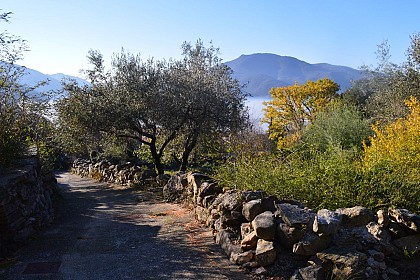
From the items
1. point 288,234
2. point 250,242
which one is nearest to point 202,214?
point 250,242

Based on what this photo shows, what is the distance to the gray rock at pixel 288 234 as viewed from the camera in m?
4.76

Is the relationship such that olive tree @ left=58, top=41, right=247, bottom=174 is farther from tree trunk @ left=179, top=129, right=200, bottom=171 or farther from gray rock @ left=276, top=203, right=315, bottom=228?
gray rock @ left=276, top=203, right=315, bottom=228

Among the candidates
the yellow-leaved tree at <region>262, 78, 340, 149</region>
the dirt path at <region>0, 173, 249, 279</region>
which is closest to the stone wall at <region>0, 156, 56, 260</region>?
the dirt path at <region>0, 173, 249, 279</region>

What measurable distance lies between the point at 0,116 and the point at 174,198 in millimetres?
4916

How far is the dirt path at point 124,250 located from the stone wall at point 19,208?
0.78 ft

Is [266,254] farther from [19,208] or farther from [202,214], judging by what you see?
[19,208]

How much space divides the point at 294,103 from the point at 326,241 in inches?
1124

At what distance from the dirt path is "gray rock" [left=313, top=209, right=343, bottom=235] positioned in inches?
47.1

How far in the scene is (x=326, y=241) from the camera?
4602mm

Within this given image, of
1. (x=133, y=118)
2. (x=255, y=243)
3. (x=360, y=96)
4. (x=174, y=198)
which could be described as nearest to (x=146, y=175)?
(x=133, y=118)

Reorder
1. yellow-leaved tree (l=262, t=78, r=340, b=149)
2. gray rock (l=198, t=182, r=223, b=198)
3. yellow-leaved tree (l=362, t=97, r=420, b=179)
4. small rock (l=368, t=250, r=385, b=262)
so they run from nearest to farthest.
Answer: small rock (l=368, t=250, r=385, b=262)
yellow-leaved tree (l=362, t=97, r=420, b=179)
gray rock (l=198, t=182, r=223, b=198)
yellow-leaved tree (l=262, t=78, r=340, b=149)

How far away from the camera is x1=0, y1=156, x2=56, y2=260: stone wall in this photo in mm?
6004

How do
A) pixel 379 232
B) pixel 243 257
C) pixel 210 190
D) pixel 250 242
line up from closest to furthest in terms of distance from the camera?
pixel 379 232 < pixel 243 257 < pixel 250 242 < pixel 210 190

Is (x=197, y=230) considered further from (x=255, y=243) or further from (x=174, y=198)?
(x=174, y=198)
